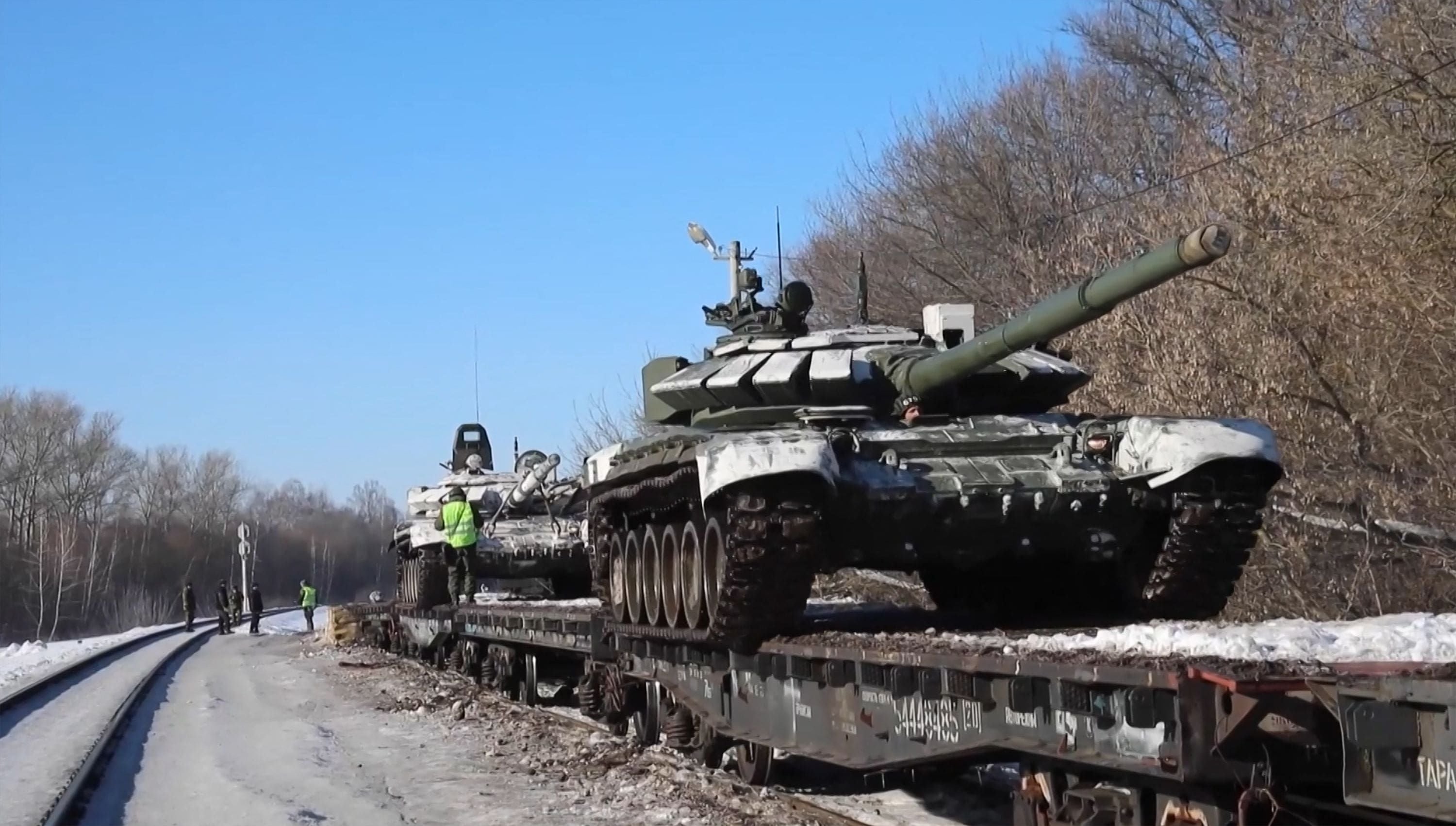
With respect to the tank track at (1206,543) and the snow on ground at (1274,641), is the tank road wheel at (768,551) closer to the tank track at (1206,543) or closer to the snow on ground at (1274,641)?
the snow on ground at (1274,641)

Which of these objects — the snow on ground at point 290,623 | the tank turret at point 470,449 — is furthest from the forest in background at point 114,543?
the tank turret at point 470,449

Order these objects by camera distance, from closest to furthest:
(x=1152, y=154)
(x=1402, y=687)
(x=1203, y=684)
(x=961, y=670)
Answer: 1. (x=1402, y=687)
2. (x=1203, y=684)
3. (x=961, y=670)
4. (x=1152, y=154)

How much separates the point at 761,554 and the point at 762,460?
541mm

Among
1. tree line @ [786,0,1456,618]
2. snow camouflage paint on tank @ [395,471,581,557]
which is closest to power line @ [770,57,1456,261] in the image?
tree line @ [786,0,1456,618]

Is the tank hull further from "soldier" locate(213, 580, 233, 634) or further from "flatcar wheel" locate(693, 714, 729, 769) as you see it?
"soldier" locate(213, 580, 233, 634)

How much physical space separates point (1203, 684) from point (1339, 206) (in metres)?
11.1

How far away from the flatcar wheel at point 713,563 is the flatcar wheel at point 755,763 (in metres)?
0.87

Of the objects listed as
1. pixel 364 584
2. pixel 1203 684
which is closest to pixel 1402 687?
pixel 1203 684

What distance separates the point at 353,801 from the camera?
10.8m

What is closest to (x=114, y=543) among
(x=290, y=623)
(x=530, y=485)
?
(x=290, y=623)

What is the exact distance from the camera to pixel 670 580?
11.4 metres

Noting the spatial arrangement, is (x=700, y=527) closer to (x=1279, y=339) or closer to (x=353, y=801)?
(x=353, y=801)

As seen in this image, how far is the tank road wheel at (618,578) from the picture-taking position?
12.8m

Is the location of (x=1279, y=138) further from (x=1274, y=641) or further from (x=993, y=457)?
(x=1274, y=641)
